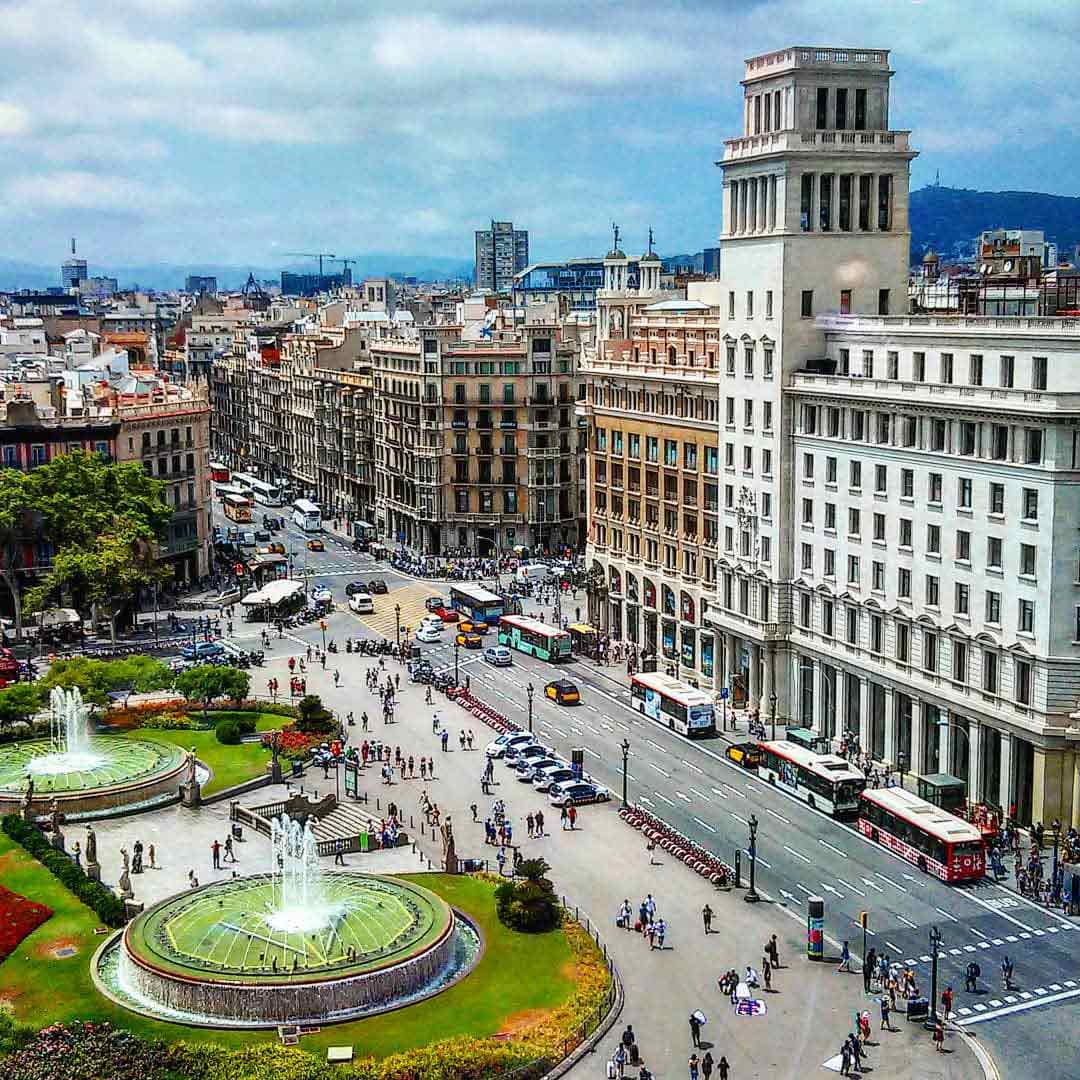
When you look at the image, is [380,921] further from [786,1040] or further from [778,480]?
[778,480]

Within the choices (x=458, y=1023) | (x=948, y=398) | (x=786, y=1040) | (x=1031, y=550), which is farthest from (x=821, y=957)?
(x=948, y=398)

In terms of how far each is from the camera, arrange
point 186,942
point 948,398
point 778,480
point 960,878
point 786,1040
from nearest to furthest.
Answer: point 786,1040 < point 186,942 < point 960,878 < point 948,398 < point 778,480

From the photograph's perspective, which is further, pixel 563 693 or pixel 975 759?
pixel 563 693

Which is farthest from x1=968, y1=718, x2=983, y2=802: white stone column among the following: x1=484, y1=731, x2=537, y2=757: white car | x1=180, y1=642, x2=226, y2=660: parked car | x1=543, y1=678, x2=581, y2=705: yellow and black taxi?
x1=180, y1=642, x2=226, y2=660: parked car

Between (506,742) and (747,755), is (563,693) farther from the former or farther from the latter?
(747,755)

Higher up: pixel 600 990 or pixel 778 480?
pixel 778 480

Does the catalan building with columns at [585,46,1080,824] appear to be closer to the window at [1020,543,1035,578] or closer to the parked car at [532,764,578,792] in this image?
the window at [1020,543,1035,578]

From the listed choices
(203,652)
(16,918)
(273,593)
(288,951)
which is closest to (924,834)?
(288,951)
